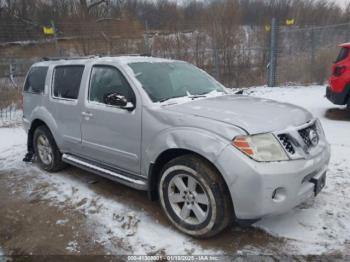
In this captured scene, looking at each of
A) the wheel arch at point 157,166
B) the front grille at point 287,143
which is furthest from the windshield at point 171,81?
the front grille at point 287,143

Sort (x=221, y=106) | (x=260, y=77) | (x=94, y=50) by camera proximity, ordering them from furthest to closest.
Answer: (x=94, y=50), (x=260, y=77), (x=221, y=106)

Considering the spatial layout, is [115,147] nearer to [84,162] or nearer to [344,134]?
[84,162]

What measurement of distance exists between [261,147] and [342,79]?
15.9 ft

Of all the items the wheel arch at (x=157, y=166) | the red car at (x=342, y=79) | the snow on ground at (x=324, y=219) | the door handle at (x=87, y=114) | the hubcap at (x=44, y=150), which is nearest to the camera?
the snow on ground at (x=324, y=219)

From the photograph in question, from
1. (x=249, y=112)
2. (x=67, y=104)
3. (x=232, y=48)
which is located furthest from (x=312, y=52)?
(x=67, y=104)

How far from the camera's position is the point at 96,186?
4.35m

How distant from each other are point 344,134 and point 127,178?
426cm

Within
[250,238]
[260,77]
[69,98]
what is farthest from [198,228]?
[260,77]

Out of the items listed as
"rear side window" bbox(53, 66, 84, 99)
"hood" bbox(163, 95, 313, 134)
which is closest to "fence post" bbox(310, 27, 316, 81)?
"hood" bbox(163, 95, 313, 134)

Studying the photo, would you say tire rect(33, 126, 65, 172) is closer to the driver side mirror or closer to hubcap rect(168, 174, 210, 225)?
the driver side mirror

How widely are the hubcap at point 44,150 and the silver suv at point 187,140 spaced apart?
41 cm

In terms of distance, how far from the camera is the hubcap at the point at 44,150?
→ 16.1 ft

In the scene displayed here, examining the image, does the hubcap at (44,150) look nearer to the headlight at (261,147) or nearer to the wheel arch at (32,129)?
the wheel arch at (32,129)

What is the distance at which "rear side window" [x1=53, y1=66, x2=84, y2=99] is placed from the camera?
13.8ft
